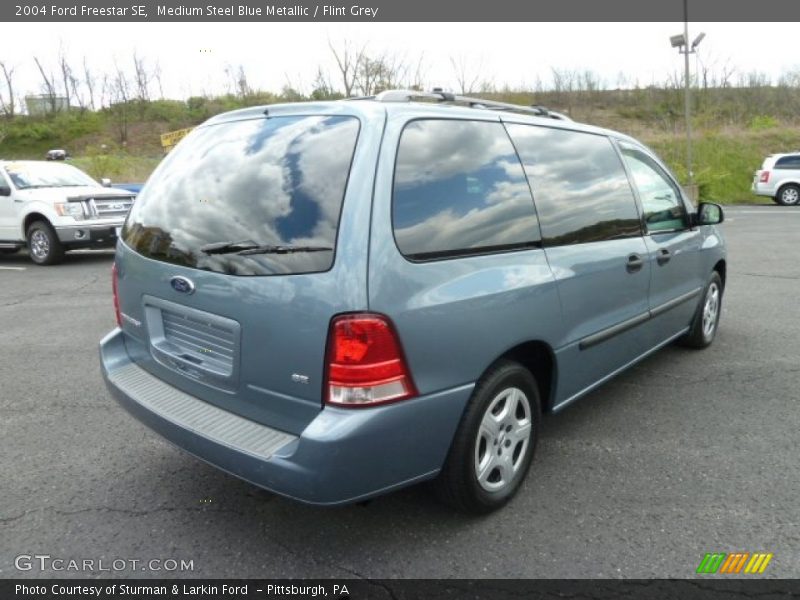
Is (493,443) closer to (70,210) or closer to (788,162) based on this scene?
(70,210)

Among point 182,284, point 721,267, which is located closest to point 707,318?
point 721,267

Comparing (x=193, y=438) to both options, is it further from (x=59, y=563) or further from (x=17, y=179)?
(x=17, y=179)

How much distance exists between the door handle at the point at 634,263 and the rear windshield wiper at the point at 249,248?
204 centimetres

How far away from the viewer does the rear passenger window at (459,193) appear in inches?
89.2

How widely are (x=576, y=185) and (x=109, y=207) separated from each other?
924cm

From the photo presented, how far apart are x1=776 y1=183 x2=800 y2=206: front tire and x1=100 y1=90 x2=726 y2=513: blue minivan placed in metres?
21.0

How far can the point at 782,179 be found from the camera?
65.3ft

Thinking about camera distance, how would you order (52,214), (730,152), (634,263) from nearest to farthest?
(634,263)
(52,214)
(730,152)

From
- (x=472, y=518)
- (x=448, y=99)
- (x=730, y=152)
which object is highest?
(x=730, y=152)

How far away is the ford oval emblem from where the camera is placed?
2422 mm

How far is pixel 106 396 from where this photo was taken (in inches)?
159

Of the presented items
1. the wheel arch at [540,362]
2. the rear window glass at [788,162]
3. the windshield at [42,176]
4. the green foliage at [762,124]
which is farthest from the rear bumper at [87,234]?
the green foliage at [762,124]

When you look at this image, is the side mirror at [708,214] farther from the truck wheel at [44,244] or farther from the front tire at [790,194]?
the front tire at [790,194]

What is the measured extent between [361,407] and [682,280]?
3.03m
